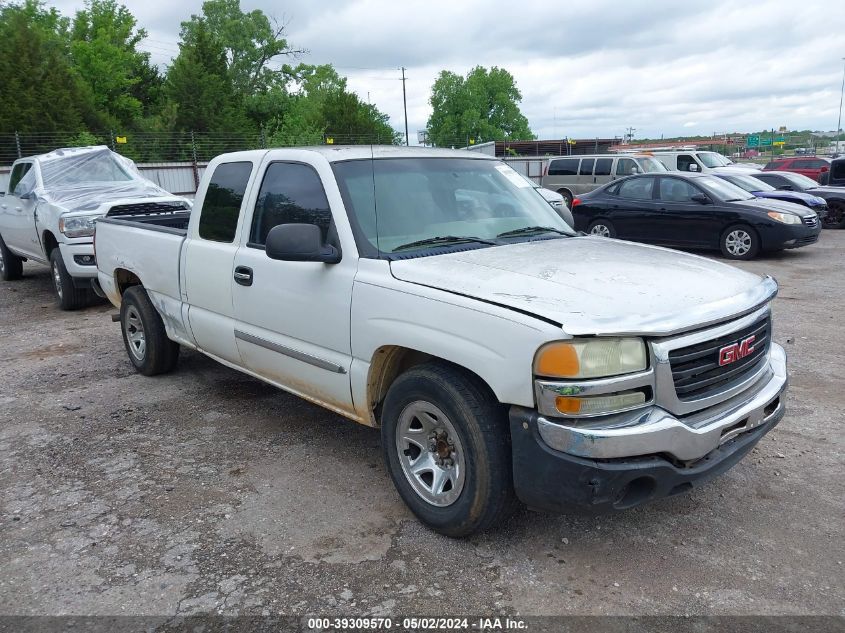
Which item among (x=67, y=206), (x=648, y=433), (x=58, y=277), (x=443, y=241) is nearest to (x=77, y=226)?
(x=67, y=206)

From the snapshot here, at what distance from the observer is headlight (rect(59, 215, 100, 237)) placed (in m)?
8.41

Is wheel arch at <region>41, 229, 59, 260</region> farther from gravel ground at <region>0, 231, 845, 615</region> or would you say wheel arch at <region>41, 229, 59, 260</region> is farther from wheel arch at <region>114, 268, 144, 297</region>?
gravel ground at <region>0, 231, 845, 615</region>

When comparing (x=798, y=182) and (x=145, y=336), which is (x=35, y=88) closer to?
(x=798, y=182)

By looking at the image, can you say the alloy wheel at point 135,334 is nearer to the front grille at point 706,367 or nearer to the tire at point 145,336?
the tire at point 145,336

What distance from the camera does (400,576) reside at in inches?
118

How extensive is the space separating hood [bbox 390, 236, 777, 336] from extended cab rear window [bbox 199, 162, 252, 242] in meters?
1.59

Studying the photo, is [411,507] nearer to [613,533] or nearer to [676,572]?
[613,533]

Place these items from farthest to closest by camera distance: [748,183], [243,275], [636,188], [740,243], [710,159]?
[710,159]
[748,183]
[636,188]
[740,243]
[243,275]

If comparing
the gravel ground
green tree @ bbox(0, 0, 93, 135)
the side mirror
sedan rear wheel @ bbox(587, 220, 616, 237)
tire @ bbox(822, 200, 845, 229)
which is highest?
green tree @ bbox(0, 0, 93, 135)

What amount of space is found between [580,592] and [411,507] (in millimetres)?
908

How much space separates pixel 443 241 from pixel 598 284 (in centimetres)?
99

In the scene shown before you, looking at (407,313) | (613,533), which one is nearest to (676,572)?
(613,533)

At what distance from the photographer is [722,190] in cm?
1242

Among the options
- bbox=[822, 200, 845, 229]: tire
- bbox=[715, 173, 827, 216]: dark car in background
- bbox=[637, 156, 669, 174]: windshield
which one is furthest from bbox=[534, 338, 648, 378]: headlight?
bbox=[637, 156, 669, 174]: windshield
